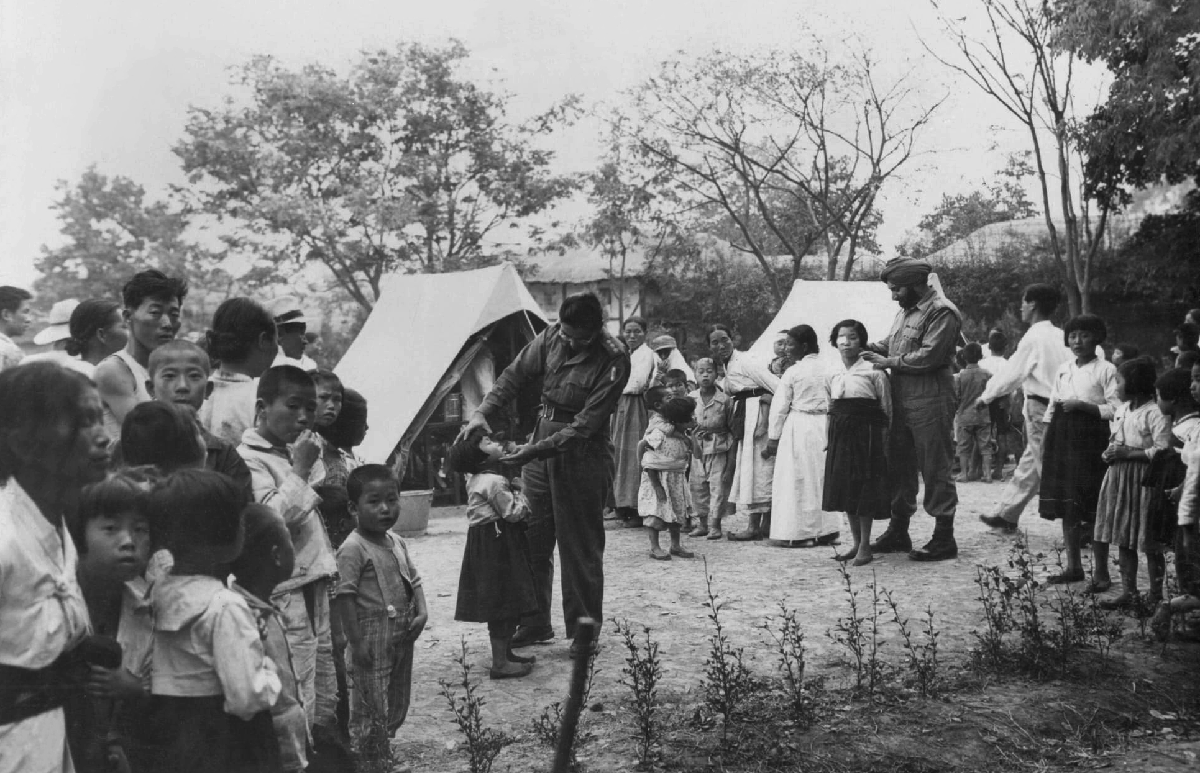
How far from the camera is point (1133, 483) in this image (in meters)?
5.38

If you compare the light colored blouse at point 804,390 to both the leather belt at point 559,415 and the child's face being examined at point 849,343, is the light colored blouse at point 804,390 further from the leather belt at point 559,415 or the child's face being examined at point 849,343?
the leather belt at point 559,415

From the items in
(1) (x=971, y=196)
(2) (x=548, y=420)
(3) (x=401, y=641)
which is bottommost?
(3) (x=401, y=641)

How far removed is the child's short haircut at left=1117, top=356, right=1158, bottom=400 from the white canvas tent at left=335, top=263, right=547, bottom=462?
7.17m

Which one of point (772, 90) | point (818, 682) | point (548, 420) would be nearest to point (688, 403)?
point (548, 420)

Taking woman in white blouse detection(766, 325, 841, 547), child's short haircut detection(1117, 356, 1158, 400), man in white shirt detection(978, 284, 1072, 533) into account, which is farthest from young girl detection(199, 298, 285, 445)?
man in white shirt detection(978, 284, 1072, 533)

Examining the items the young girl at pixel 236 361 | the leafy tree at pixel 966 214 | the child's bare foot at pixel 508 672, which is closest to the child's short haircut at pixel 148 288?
the young girl at pixel 236 361

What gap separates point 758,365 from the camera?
29.4 feet

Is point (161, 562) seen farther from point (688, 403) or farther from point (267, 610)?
point (688, 403)

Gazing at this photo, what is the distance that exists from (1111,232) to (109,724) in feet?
61.7

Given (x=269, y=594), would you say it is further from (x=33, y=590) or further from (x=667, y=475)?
(x=667, y=475)

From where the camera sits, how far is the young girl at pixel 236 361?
11.6 feet

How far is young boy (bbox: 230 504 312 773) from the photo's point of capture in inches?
104

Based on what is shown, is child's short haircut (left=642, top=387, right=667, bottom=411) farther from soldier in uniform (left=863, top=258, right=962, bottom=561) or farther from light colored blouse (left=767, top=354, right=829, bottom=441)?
soldier in uniform (left=863, top=258, right=962, bottom=561)

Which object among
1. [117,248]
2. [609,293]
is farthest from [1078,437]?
[609,293]
